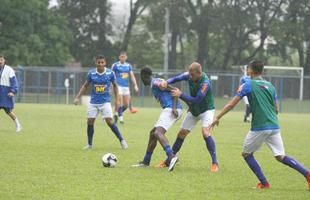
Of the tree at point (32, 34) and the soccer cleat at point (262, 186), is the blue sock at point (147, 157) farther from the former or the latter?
the tree at point (32, 34)

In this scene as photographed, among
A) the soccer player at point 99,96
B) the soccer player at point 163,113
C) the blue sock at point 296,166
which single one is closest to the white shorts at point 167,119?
the soccer player at point 163,113

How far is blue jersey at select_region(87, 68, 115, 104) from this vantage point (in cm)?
1534

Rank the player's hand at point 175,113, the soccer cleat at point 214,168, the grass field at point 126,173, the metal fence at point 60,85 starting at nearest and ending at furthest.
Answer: the grass field at point 126,173 → the soccer cleat at point 214,168 → the player's hand at point 175,113 → the metal fence at point 60,85

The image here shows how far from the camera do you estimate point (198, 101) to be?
11773 mm

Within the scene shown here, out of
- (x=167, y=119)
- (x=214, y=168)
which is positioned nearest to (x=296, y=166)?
(x=214, y=168)

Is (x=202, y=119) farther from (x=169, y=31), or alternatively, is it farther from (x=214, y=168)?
(x=169, y=31)

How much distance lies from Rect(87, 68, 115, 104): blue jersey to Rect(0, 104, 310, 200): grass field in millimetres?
1074

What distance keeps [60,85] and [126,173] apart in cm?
3588

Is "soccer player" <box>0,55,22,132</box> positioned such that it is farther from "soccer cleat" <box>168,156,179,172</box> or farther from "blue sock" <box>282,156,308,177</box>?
"blue sock" <box>282,156,308,177</box>

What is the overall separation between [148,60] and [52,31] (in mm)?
14565

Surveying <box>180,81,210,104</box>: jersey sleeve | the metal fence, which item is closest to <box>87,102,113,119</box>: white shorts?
<box>180,81,210,104</box>: jersey sleeve

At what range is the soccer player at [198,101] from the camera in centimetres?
1172

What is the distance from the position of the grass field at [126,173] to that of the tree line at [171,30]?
42.4m

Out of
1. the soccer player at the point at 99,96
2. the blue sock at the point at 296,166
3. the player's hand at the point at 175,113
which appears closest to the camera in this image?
the blue sock at the point at 296,166
